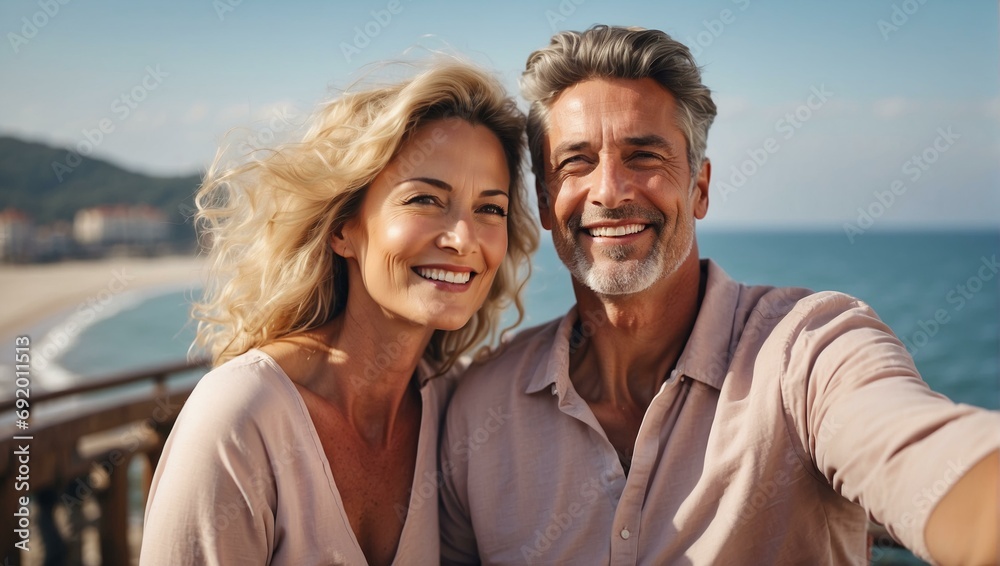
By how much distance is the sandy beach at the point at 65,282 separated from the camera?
4103cm

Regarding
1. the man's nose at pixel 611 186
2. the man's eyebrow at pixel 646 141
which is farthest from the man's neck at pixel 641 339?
the man's eyebrow at pixel 646 141

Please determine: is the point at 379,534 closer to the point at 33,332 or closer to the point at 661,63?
the point at 661,63

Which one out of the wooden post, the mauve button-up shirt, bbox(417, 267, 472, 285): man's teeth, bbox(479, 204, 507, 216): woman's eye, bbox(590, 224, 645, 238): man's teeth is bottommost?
the wooden post

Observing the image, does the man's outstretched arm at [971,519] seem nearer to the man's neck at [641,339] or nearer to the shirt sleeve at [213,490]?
the man's neck at [641,339]

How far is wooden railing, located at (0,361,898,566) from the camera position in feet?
9.77

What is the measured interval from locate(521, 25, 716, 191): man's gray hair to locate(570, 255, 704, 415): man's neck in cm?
43

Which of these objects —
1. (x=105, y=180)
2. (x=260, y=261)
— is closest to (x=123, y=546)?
(x=260, y=261)

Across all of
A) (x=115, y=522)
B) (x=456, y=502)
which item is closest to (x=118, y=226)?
(x=115, y=522)

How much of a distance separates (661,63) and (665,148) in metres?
0.28

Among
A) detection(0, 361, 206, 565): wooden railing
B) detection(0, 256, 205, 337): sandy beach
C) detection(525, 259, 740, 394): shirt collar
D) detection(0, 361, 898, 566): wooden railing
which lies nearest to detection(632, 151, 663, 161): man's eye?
detection(525, 259, 740, 394): shirt collar

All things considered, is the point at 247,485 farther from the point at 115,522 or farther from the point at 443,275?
the point at 115,522

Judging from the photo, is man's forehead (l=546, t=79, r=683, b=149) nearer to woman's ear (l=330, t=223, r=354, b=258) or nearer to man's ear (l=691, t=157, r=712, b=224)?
man's ear (l=691, t=157, r=712, b=224)

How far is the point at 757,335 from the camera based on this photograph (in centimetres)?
229

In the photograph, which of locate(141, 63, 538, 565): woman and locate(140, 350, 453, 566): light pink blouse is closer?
locate(140, 350, 453, 566): light pink blouse
